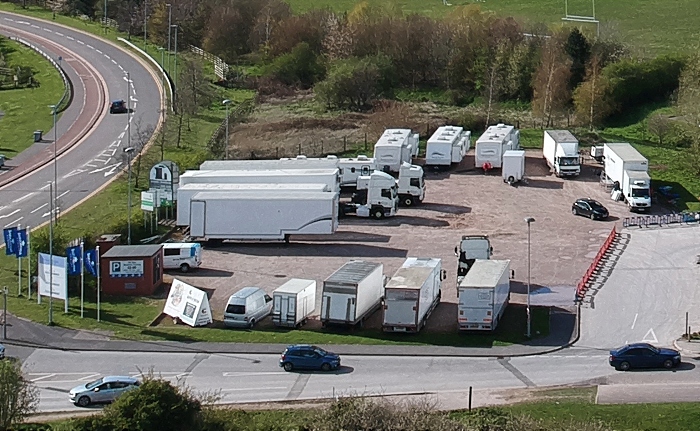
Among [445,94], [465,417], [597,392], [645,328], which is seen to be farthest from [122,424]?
[445,94]

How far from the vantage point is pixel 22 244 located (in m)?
49.2

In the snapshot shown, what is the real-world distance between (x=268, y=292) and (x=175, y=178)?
13.5m

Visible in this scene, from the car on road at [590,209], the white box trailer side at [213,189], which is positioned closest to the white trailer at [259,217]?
the white box trailer side at [213,189]

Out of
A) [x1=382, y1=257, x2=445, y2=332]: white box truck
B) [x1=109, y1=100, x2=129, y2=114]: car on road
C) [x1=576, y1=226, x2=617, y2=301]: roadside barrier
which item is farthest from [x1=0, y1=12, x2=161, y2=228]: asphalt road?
[x1=576, y1=226, x2=617, y2=301]: roadside barrier

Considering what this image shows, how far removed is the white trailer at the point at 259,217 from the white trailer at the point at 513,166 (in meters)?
15.8

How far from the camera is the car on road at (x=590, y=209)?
6138 centimetres

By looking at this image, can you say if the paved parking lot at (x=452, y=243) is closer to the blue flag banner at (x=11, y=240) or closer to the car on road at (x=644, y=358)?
the blue flag banner at (x=11, y=240)

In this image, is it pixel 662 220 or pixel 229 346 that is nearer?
pixel 229 346

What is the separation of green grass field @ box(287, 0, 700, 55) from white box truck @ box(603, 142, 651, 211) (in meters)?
37.2

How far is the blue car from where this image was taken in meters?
39.7

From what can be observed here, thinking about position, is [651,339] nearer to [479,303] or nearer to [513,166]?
[479,303]

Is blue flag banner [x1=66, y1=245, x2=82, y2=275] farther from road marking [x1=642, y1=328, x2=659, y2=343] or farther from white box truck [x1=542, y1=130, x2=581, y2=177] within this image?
white box truck [x1=542, y1=130, x2=581, y2=177]

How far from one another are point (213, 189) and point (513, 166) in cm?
1930

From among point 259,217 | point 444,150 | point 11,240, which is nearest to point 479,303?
point 259,217
